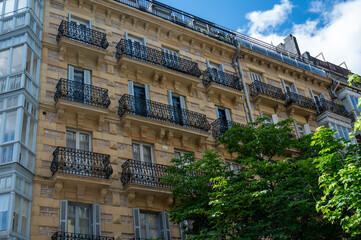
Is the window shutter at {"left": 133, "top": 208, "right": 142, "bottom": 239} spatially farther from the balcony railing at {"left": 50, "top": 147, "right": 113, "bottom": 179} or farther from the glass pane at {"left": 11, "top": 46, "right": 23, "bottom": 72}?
the glass pane at {"left": 11, "top": 46, "right": 23, "bottom": 72}

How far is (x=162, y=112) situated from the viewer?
2044cm

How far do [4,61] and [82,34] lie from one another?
431 centimetres

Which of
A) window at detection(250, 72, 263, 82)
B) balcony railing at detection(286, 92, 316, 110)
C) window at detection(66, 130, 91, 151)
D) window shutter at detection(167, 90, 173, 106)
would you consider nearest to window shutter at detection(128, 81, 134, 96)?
window shutter at detection(167, 90, 173, 106)

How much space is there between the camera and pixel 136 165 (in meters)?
17.9

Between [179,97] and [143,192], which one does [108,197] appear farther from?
[179,97]

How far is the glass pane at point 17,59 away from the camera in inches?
665

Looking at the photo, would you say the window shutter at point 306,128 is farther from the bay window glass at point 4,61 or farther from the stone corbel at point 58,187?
the bay window glass at point 4,61

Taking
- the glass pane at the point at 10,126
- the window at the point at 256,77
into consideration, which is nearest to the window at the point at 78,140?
the glass pane at the point at 10,126

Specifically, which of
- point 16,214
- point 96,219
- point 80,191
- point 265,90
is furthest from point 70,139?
point 265,90

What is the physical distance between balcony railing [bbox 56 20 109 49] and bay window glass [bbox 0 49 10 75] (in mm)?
2765

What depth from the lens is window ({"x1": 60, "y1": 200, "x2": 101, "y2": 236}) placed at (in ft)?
50.2

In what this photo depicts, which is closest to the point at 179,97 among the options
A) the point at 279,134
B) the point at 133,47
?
the point at 133,47

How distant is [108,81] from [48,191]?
661cm

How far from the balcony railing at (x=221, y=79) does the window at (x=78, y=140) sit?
8.39 metres
